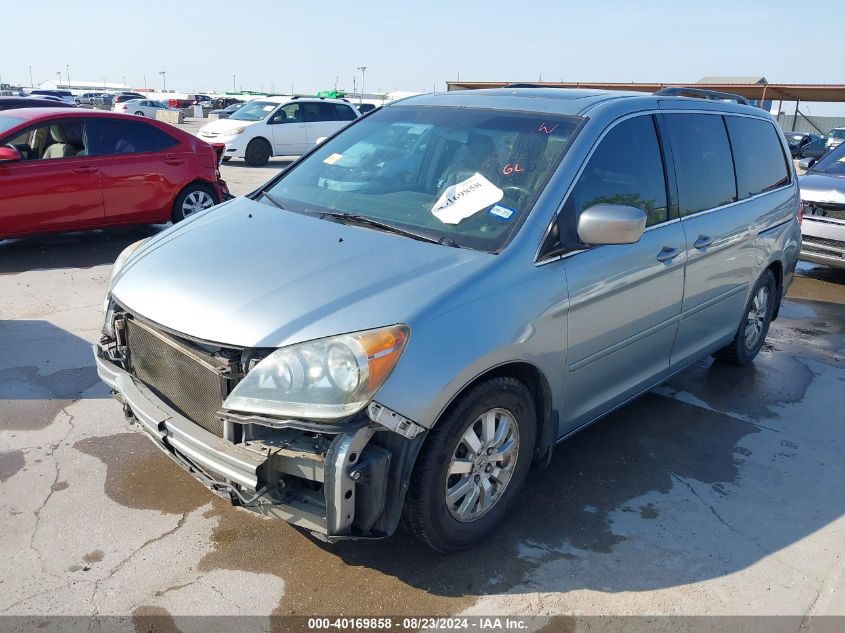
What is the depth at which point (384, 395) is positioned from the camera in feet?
8.14

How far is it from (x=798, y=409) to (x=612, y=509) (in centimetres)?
210

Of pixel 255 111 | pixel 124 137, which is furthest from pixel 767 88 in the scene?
pixel 124 137

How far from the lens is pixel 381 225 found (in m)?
3.34

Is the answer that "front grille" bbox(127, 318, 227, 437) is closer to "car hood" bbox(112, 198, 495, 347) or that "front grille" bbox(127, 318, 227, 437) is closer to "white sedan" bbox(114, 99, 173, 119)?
"car hood" bbox(112, 198, 495, 347)

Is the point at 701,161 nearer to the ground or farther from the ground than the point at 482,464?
farther from the ground

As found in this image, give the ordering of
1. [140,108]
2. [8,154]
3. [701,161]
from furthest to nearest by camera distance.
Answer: [140,108], [8,154], [701,161]

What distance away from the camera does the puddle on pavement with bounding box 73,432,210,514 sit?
3.37 metres

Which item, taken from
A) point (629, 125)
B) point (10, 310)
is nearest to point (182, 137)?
point (10, 310)

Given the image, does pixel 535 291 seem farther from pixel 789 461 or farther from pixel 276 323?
pixel 789 461

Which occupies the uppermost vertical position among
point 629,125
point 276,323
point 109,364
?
point 629,125

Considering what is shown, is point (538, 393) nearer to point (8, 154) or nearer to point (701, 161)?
point (701, 161)

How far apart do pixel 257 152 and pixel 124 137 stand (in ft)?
33.5

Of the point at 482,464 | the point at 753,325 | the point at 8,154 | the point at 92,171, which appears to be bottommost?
the point at 753,325

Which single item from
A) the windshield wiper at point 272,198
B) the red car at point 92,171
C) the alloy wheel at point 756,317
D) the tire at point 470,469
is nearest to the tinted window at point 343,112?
the red car at point 92,171
